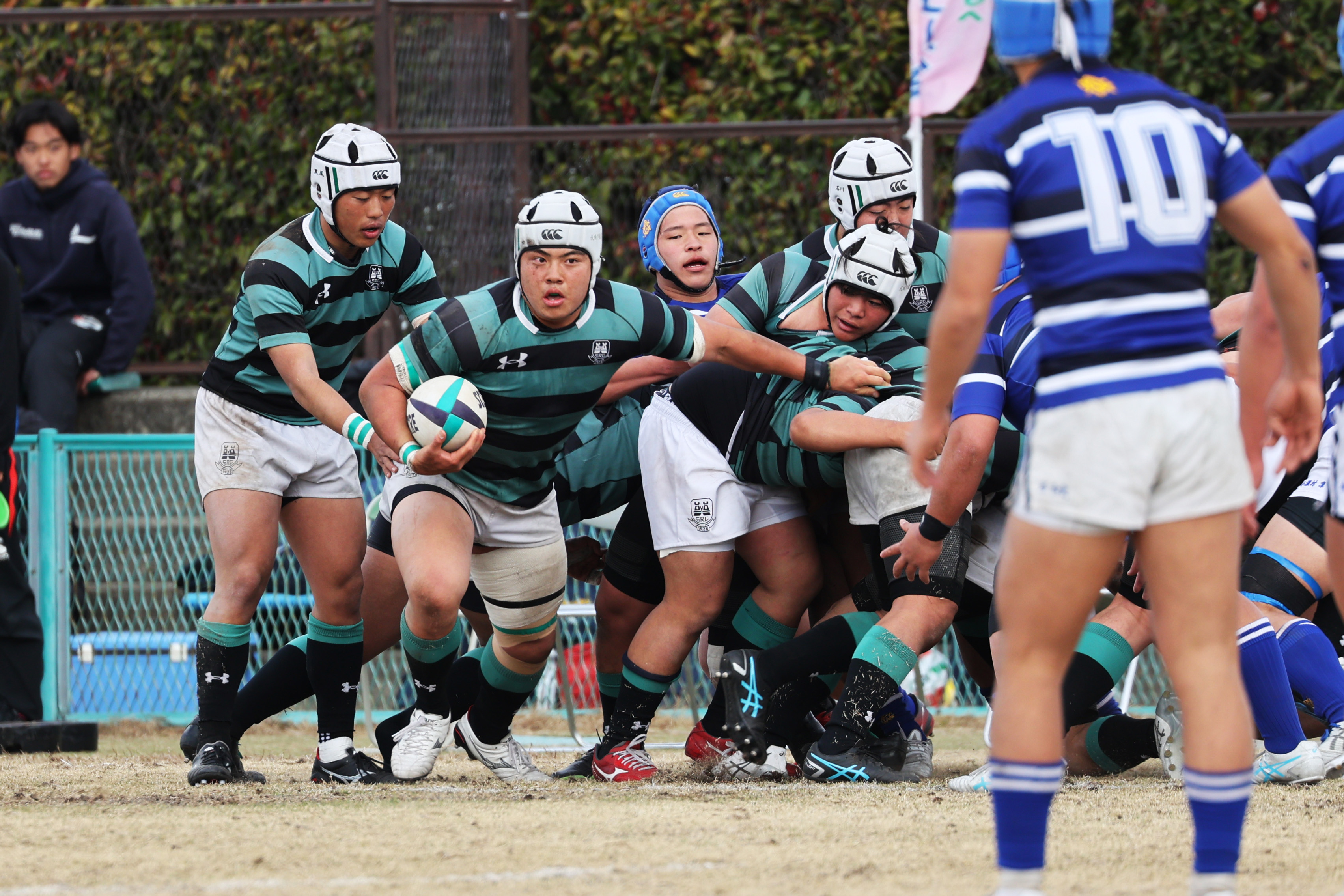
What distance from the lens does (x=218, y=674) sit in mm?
5664

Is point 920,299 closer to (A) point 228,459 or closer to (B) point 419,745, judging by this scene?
(B) point 419,745

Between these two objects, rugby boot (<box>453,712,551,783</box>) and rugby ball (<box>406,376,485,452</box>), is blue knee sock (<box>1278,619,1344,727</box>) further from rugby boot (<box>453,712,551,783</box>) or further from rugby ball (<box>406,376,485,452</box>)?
rugby ball (<box>406,376,485,452</box>)

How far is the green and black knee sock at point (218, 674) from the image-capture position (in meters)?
5.65

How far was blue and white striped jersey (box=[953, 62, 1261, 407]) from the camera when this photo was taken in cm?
A: 309

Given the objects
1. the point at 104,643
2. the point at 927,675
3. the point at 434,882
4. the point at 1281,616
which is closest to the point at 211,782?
the point at 434,882

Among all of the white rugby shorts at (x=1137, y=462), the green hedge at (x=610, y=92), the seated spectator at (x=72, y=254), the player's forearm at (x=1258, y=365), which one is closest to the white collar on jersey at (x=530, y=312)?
the player's forearm at (x=1258, y=365)

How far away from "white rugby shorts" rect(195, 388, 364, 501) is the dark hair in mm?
3951

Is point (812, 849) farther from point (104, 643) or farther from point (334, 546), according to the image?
point (104, 643)

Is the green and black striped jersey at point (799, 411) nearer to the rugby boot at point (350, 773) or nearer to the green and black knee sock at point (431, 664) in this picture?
the green and black knee sock at point (431, 664)

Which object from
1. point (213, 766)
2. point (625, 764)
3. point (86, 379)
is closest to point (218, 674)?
point (213, 766)

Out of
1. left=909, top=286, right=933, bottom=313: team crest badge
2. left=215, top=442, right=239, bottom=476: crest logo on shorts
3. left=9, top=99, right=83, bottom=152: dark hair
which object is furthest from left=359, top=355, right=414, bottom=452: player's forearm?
left=9, top=99, right=83, bottom=152: dark hair

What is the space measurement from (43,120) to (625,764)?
5.52 metres

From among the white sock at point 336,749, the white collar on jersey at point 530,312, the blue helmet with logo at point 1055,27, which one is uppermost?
the blue helmet with logo at point 1055,27

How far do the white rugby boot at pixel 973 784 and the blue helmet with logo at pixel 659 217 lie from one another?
96.1 inches
